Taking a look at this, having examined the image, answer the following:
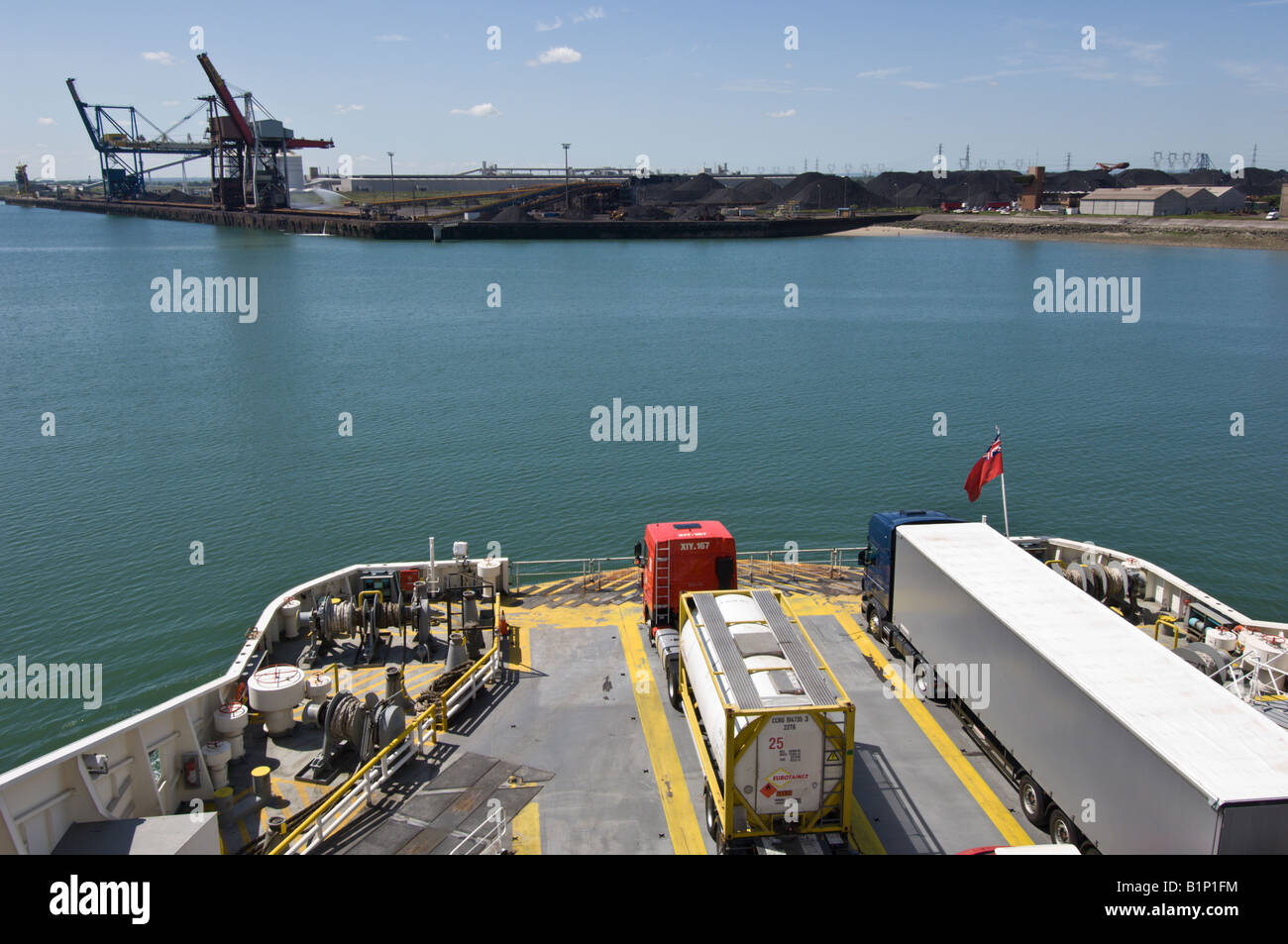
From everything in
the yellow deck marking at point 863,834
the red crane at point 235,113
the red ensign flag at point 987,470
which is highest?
the red crane at point 235,113

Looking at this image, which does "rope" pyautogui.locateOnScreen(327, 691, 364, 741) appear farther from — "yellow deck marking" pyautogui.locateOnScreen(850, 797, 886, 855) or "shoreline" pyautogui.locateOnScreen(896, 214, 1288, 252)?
"shoreline" pyautogui.locateOnScreen(896, 214, 1288, 252)

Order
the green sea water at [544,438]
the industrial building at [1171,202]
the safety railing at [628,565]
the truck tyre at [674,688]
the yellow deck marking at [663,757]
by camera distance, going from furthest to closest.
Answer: the industrial building at [1171,202]
the green sea water at [544,438]
the safety railing at [628,565]
the truck tyre at [674,688]
the yellow deck marking at [663,757]

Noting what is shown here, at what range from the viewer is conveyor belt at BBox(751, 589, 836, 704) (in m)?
13.1

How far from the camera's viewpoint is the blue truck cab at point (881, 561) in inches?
796

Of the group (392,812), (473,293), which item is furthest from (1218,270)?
(392,812)

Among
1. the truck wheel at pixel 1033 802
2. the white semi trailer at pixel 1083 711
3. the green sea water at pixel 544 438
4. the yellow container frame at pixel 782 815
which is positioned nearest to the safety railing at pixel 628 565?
the green sea water at pixel 544 438

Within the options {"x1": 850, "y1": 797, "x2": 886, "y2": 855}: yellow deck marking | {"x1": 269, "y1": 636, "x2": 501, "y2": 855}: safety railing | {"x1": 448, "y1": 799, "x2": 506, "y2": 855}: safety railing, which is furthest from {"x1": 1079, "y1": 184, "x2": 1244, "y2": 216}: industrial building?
{"x1": 448, "y1": 799, "x2": 506, "y2": 855}: safety railing

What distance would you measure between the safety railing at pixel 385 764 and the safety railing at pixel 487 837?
6.69 ft

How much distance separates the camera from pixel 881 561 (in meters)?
20.7

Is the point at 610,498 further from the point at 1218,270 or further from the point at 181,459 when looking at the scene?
the point at 1218,270

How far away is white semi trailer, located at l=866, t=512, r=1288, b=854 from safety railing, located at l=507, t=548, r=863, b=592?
21.7 ft

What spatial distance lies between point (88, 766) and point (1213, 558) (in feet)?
126

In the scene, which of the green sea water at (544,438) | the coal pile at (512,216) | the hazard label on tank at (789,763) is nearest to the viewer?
the hazard label on tank at (789,763)

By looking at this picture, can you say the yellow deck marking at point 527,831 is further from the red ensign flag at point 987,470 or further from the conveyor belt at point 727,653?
the red ensign flag at point 987,470
